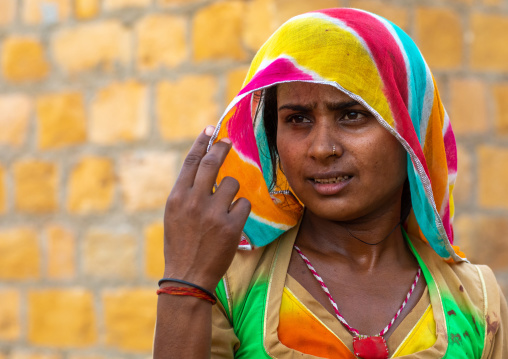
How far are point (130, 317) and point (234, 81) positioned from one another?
1.38 metres

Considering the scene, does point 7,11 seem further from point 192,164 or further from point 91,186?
point 192,164

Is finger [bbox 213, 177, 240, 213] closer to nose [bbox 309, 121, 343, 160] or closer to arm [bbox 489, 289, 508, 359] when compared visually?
nose [bbox 309, 121, 343, 160]

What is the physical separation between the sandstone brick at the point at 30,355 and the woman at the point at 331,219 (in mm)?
2368

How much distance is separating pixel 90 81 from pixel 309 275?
236 cm

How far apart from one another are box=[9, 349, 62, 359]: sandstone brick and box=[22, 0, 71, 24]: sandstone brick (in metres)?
1.89

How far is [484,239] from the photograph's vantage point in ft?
12.6

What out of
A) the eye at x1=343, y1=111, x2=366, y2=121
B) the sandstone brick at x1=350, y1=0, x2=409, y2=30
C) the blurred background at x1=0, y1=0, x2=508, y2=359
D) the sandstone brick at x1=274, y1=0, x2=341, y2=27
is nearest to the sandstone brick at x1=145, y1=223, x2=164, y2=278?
the blurred background at x1=0, y1=0, x2=508, y2=359

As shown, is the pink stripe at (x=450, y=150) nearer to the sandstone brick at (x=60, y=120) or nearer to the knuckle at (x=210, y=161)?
the knuckle at (x=210, y=161)

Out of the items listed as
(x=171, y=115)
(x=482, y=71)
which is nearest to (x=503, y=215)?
(x=482, y=71)

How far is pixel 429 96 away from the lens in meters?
2.12

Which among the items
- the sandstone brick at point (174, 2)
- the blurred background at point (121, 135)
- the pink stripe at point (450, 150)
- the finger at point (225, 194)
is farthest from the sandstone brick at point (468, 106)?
the finger at point (225, 194)

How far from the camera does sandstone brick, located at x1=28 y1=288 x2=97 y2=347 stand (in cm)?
393

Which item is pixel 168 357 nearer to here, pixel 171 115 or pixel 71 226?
pixel 171 115

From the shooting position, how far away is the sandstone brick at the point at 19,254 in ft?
13.5
